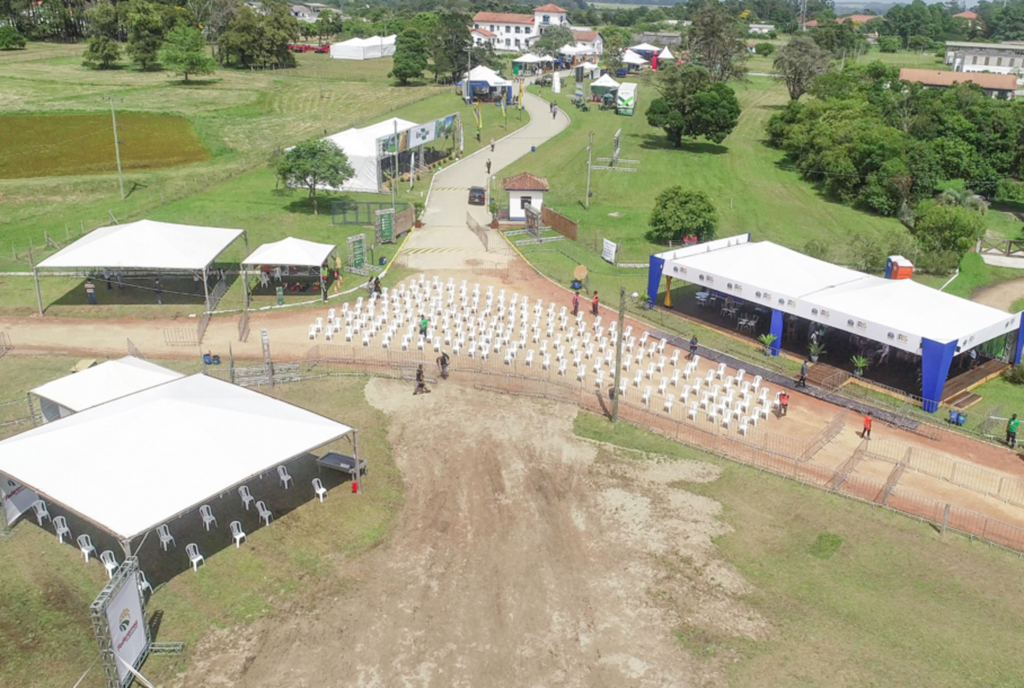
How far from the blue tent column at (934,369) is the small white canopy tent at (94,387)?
23.9 meters

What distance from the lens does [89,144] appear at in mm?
59469

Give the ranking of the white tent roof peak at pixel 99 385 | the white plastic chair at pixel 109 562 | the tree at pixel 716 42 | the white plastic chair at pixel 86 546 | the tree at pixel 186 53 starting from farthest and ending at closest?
the tree at pixel 716 42, the tree at pixel 186 53, the white tent roof peak at pixel 99 385, the white plastic chair at pixel 86 546, the white plastic chair at pixel 109 562

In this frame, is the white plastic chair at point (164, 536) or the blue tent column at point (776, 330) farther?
the blue tent column at point (776, 330)

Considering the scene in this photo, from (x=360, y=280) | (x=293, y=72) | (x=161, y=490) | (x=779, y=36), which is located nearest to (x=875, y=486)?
(x=161, y=490)

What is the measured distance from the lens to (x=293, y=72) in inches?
3939

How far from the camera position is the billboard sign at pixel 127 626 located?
1499 centimetres

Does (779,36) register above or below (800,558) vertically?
above

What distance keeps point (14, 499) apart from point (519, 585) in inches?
497

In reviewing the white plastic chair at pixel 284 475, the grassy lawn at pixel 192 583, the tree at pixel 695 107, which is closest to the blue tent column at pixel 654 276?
the grassy lawn at pixel 192 583

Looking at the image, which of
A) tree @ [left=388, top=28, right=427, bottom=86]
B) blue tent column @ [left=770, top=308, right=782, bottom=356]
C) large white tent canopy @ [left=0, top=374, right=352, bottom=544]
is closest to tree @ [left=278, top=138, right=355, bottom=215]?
blue tent column @ [left=770, top=308, right=782, bottom=356]

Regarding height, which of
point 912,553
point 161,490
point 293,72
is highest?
point 293,72

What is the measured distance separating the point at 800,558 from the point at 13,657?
17.2m

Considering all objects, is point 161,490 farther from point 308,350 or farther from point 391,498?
point 308,350

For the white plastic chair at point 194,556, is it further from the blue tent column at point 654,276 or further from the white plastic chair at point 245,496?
the blue tent column at point 654,276
